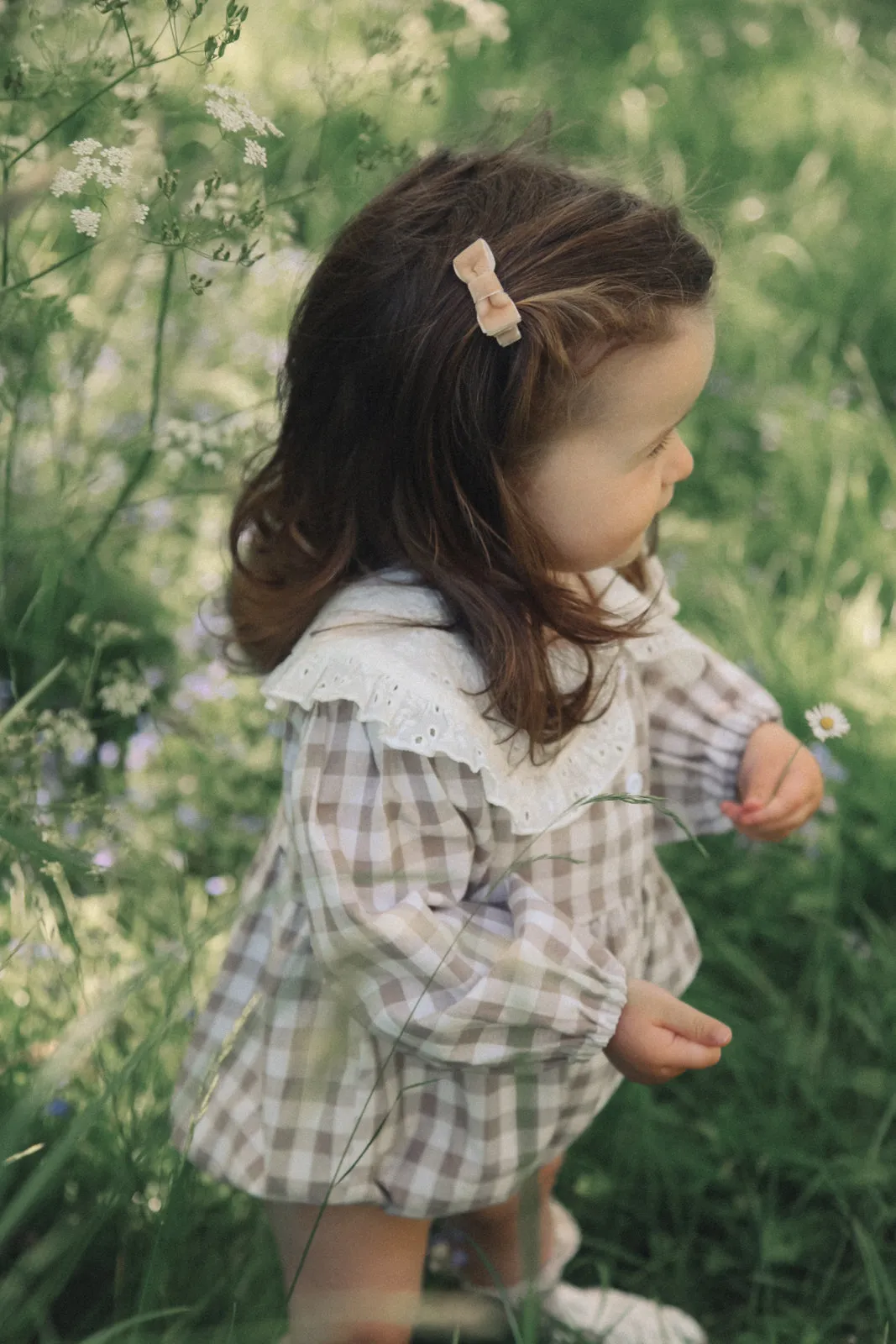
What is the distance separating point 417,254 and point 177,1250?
3.59 feet

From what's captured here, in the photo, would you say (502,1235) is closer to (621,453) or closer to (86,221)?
(621,453)

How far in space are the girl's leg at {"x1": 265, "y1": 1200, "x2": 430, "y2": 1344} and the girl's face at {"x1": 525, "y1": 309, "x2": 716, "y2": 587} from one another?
774 millimetres

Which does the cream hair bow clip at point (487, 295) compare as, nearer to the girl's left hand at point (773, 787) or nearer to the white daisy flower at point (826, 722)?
the white daisy flower at point (826, 722)

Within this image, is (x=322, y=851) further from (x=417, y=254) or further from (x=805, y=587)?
(x=805, y=587)

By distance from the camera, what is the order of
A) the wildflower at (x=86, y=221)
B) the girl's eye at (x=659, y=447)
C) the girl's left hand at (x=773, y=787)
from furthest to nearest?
the girl's left hand at (x=773, y=787) < the girl's eye at (x=659, y=447) < the wildflower at (x=86, y=221)

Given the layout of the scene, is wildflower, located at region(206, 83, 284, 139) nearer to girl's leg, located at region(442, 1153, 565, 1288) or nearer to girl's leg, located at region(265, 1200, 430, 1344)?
girl's leg, located at region(265, 1200, 430, 1344)

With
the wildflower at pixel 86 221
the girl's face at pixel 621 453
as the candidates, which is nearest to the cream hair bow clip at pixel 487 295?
the girl's face at pixel 621 453

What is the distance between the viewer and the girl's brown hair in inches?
53.7

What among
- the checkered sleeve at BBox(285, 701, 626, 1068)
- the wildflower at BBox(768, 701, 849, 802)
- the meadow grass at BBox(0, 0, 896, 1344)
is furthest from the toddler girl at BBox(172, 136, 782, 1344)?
the wildflower at BBox(768, 701, 849, 802)

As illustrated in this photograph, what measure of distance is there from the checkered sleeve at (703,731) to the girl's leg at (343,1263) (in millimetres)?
621

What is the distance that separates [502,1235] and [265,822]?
771 millimetres

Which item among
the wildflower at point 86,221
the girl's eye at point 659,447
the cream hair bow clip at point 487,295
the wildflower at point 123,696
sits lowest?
the wildflower at point 123,696

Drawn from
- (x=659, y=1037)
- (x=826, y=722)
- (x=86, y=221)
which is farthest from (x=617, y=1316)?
(x=86, y=221)

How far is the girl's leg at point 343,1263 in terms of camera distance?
1.50m
